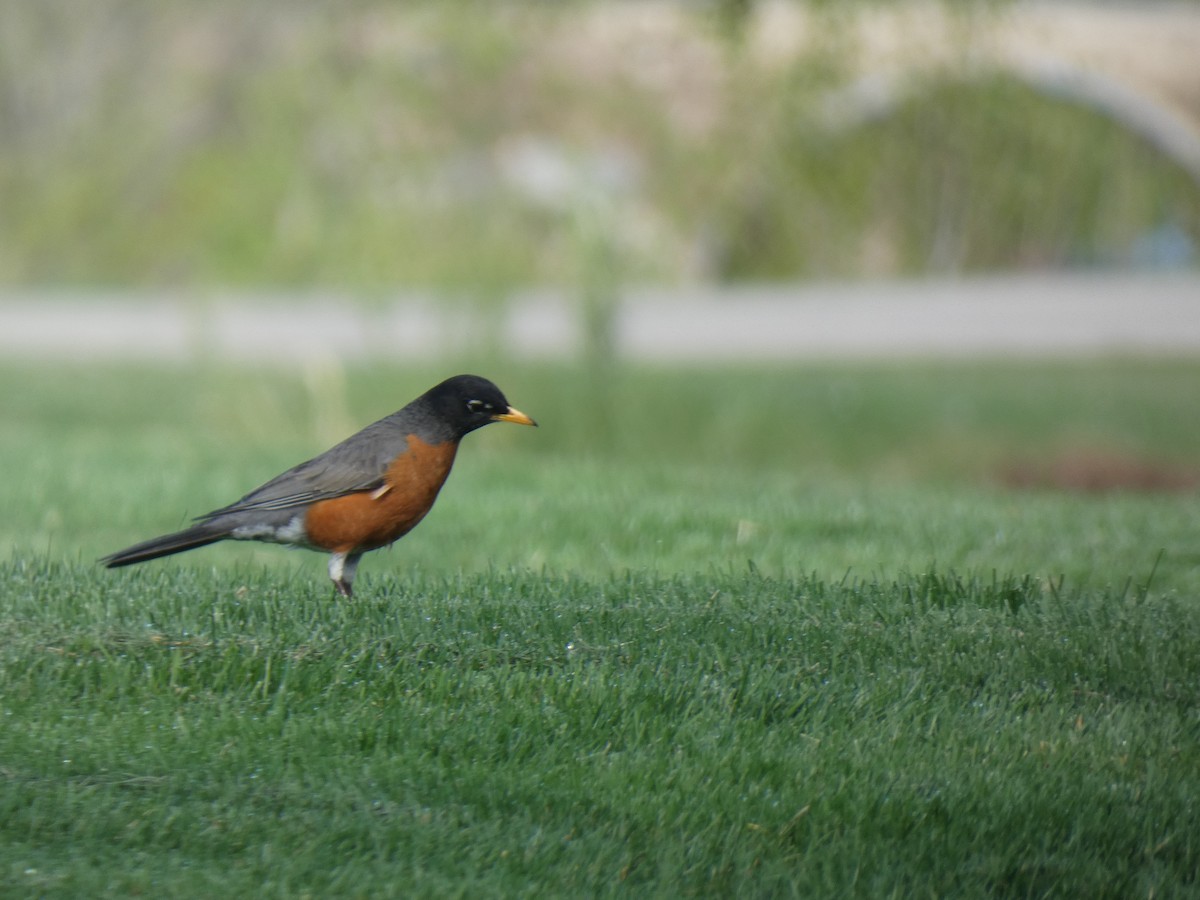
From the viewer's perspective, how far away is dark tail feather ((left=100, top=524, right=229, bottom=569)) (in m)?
5.24

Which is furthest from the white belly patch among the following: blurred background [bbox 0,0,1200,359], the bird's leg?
blurred background [bbox 0,0,1200,359]

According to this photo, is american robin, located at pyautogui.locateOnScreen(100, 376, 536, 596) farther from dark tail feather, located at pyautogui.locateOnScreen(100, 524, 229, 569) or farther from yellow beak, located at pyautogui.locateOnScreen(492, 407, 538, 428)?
yellow beak, located at pyautogui.locateOnScreen(492, 407, 538, 428)

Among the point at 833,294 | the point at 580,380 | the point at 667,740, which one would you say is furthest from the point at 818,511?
the point at 833,294

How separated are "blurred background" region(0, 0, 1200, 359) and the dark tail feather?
27.8ft

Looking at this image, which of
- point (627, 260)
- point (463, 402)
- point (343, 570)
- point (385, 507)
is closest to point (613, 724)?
point (385, 507)

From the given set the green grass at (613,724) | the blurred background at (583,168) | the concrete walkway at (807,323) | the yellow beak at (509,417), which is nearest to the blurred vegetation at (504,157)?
the blurred background at (583,168)

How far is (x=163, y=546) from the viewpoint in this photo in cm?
530

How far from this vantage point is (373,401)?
14.6 metres

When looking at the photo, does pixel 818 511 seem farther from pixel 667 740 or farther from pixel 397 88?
pixel 397 88

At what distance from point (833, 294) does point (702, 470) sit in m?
15.7

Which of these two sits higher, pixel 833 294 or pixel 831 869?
pixel 833 294

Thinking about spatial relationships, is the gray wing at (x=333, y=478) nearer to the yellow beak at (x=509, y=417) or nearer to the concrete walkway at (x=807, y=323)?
the yellow beak at (x=509, y=417)

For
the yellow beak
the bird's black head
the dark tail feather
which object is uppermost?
the bird's black head

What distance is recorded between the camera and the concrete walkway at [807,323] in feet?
73.2
